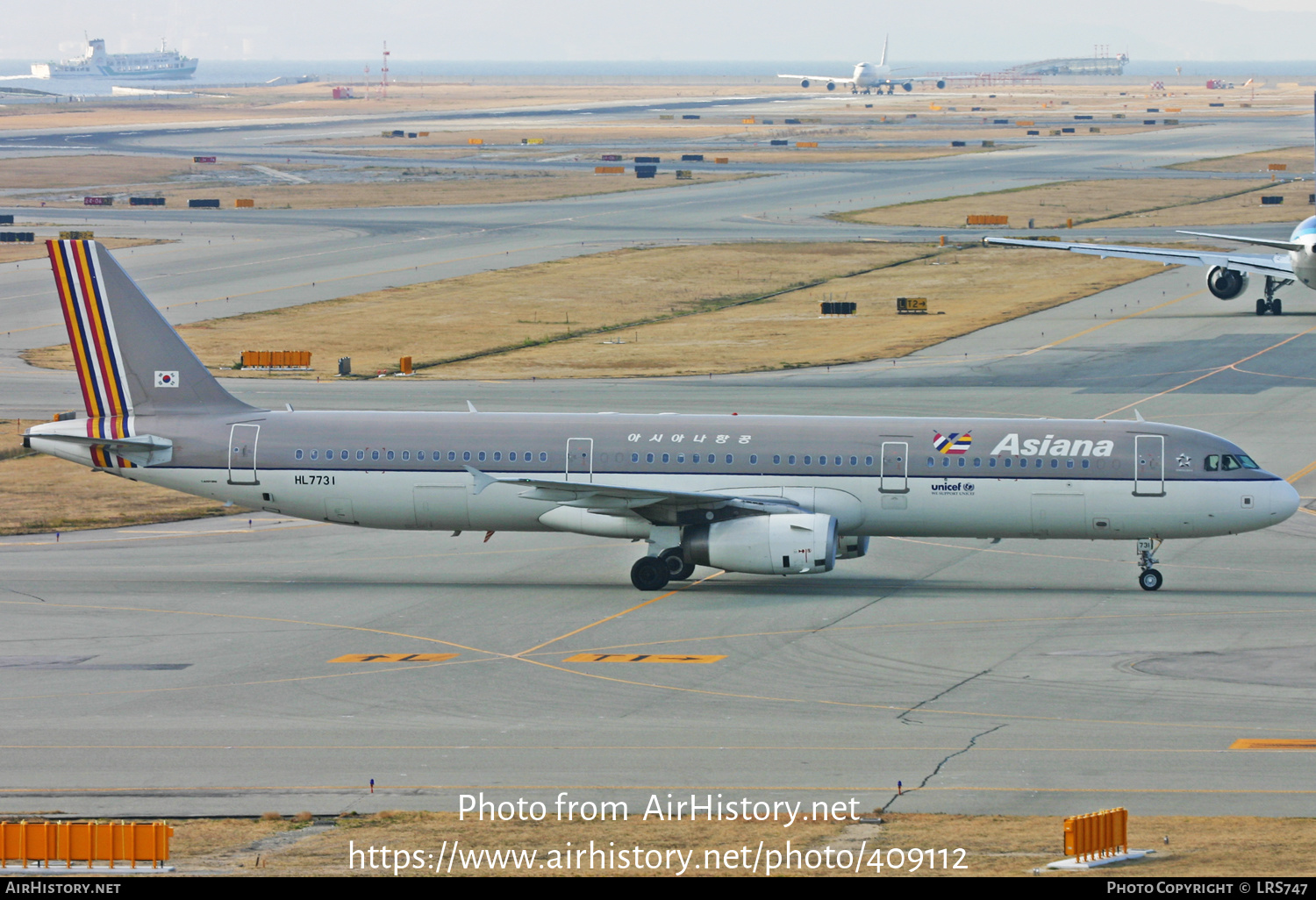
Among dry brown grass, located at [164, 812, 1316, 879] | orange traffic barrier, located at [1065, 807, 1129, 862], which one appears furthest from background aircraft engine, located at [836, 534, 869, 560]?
orange traffic barrier, located at [1065, 807, 1129, 862]

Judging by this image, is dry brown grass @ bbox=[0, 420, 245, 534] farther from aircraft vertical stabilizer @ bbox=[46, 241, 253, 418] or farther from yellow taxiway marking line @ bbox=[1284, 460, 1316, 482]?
yellow taxiway marking line @ bbox=[1284, 460, 1316, 482]

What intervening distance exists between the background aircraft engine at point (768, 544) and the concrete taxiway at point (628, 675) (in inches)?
43.5

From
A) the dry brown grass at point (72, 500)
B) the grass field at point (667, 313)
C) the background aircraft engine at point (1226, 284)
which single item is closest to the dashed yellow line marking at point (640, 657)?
the dry brown grass at point (72, 500)

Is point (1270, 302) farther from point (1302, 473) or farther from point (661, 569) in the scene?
point (661, 569)

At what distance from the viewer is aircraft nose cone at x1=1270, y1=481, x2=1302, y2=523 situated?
151 feet

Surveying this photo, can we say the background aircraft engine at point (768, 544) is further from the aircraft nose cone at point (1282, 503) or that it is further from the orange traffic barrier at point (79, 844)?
the orange traffic barrier at point (79, 844)

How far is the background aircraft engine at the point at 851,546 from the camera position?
158 feet

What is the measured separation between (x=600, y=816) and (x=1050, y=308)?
3260 inches

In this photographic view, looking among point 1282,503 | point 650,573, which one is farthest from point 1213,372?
point 650,573

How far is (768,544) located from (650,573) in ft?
11.9

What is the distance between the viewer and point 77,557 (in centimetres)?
5131

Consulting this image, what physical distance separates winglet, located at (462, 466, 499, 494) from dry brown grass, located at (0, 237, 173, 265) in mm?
88511

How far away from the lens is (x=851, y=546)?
48.2 metres

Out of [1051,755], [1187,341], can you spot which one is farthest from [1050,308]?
[1051,755]
